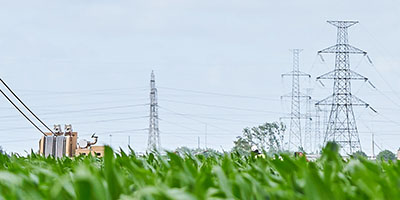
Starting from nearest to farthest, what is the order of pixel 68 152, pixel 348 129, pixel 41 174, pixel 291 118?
pixel 41 174, pixel 68 152, pixel 348 129, pixel 291 118

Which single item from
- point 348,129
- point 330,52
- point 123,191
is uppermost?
point 330,52

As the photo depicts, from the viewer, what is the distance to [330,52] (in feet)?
101

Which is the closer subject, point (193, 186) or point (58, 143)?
A: point (193, 186)

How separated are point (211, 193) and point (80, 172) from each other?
0.25m

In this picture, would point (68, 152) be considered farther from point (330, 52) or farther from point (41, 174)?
point (330, 52)

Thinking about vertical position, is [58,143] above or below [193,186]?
above

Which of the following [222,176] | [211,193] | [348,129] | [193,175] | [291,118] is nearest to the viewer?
[211,193]

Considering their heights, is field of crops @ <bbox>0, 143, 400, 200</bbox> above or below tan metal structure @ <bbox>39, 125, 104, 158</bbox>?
below

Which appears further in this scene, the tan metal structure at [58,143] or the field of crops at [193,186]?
the tan metal structure at [58,143]

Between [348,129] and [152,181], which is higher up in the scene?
[348,129]

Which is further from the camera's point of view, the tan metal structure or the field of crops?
the tan metal structure

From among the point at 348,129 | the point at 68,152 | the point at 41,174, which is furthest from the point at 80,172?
the point at 348,129

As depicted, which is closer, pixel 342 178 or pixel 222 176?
pixel 222 176

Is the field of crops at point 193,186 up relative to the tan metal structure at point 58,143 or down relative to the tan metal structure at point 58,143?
down
